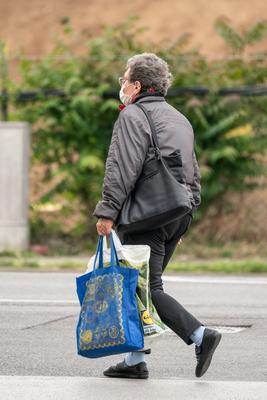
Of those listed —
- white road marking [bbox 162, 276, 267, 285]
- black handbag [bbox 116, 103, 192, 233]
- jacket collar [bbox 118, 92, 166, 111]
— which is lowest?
white road marking [bbox 162, 276, 267, 285]

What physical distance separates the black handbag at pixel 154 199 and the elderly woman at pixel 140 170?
6cm

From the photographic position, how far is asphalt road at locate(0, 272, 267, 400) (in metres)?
7.48

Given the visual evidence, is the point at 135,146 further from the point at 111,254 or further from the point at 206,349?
the point at 206,349

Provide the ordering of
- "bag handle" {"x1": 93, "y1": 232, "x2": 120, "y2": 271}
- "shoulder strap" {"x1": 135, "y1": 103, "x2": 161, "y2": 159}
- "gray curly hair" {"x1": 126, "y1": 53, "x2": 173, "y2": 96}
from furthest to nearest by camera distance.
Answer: "gray curly hair" {"x1": 126, "y1": 53, "x2": 173, "y2": 96} < "shoulder strap" {"x1": 135, "y1": 103, "x2": 161, "y2": 159} < "bag handle" {"x1": 93, "y1": 232, "x2": 120, "y2": 271}

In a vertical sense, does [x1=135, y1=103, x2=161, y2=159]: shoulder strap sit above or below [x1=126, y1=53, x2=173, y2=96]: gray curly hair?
below

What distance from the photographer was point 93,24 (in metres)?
42.3

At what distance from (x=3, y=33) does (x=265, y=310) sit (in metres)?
31.9

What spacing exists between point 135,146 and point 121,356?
2.07 m

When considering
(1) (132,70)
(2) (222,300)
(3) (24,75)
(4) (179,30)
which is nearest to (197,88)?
(3) (24,75)

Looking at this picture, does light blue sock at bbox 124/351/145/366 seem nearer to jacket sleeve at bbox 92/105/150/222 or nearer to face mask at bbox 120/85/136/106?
jacket sleeve at bbox 92/105/150/222

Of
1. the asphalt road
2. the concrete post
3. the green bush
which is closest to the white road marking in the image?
the asphalt road

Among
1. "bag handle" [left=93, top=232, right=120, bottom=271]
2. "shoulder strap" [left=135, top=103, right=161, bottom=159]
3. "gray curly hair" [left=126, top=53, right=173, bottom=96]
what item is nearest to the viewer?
"bag handle" [left=93, top=232, right=120, bottom=271]

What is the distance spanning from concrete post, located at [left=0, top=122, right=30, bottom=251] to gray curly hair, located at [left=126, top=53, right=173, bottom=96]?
476 inches

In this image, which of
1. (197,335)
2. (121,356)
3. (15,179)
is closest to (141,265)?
(197,335)
